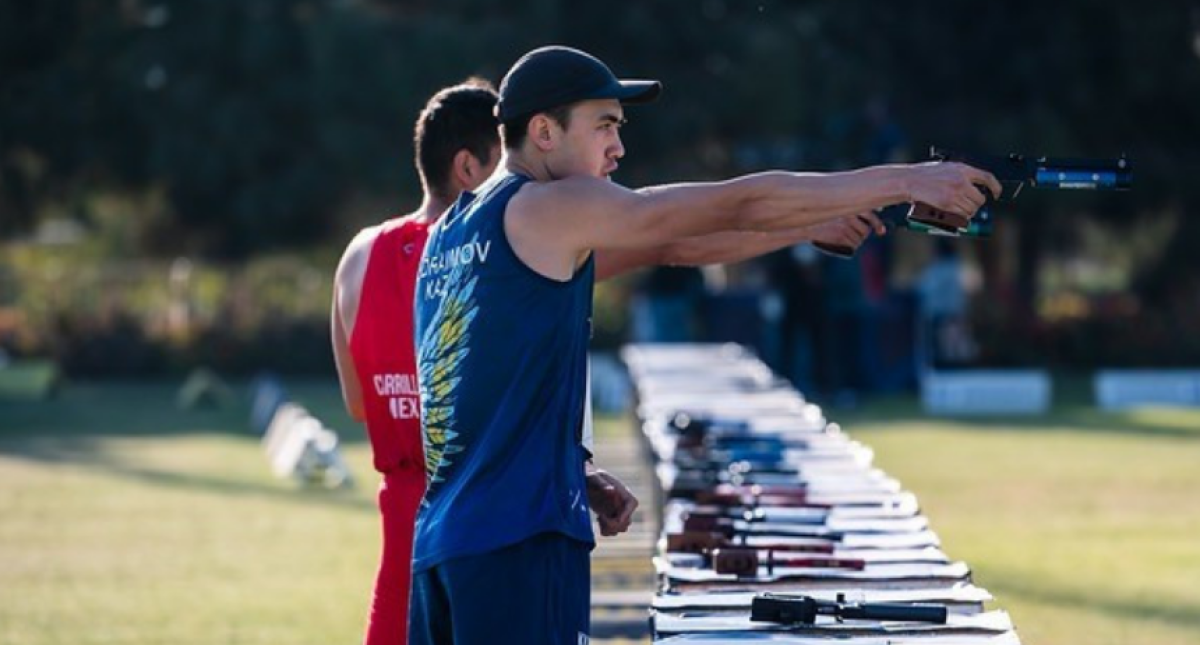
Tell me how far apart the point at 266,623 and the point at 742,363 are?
20.7 feet

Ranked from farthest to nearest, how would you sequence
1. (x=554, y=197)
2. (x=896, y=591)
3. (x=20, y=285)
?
(x=20, y=285), (x=896, y=591), (x=554, y=197)

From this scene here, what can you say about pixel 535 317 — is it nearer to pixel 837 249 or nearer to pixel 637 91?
pixel 637 91

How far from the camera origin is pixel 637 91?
5617 millimetres

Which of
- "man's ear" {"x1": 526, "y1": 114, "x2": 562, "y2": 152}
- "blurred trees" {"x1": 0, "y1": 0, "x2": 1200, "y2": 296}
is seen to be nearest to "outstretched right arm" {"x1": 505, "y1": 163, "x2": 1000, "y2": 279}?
"man's ear" {"x1": 526, "y1": 114, "x2": 562, "y2": 152}

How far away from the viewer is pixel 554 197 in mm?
5418

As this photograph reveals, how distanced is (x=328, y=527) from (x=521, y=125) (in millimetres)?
9719

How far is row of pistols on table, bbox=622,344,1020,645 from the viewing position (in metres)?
5.90

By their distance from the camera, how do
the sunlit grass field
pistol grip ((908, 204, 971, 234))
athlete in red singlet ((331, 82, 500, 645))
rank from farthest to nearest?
the sunlit grass field < athlete in red singlet ((331, 82, 500, 645)) < pistol grip ((908, 204, 971, 234))

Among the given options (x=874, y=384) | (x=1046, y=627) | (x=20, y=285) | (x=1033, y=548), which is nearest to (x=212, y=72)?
(x=20, y=285)

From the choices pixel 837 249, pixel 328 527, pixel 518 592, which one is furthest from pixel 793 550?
pixel 328 527

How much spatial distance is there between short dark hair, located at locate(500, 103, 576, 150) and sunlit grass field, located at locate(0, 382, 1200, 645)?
17.0 ft

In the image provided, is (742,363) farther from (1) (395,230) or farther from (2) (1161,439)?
(1) (395,230)

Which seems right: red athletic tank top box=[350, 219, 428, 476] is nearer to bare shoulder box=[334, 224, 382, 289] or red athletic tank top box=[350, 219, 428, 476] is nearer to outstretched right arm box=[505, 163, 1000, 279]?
bare shoulder box=[334, 224, 382, 289]

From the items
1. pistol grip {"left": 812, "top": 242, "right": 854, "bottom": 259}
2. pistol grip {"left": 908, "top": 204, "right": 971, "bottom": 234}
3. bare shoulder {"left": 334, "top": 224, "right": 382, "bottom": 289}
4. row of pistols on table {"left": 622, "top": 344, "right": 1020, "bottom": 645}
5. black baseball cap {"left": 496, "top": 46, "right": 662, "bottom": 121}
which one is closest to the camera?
black baseball cap {"left": 496, "top": 46, "right": 662, "bottom": 121}
